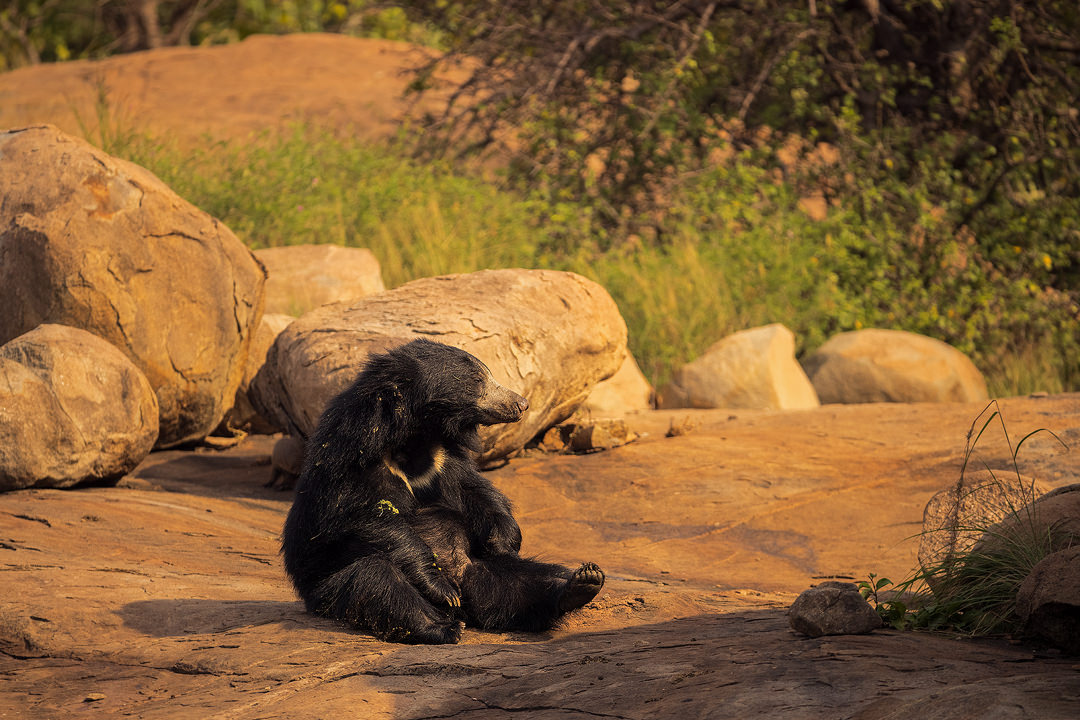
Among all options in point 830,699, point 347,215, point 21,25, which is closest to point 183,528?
point 830,699

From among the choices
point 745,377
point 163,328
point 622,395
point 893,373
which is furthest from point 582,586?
point 893,373

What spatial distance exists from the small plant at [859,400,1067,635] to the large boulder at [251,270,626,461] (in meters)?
3.12

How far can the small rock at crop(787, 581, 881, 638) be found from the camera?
122 inches

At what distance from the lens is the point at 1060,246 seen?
11.4m

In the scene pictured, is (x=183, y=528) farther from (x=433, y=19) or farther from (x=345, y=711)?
(x=433, y=19)

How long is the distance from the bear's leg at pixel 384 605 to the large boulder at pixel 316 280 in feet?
16.8

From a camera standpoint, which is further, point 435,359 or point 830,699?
point 435,359

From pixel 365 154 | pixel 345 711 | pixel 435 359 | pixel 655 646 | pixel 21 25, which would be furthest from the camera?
pixel 21 25

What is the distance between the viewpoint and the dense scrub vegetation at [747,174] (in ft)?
34.6

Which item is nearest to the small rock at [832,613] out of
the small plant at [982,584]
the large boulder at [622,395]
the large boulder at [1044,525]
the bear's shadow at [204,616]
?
the small plant at [982,584]

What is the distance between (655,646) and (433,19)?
11.8 metres

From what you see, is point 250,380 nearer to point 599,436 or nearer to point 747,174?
point 599,436

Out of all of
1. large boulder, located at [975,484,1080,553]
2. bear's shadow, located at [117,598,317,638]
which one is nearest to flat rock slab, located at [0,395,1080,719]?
bear's shadow, located at [117,598,317,638]

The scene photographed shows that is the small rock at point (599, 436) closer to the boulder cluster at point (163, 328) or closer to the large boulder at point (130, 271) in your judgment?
the boulder cluster at point (163, 328)
